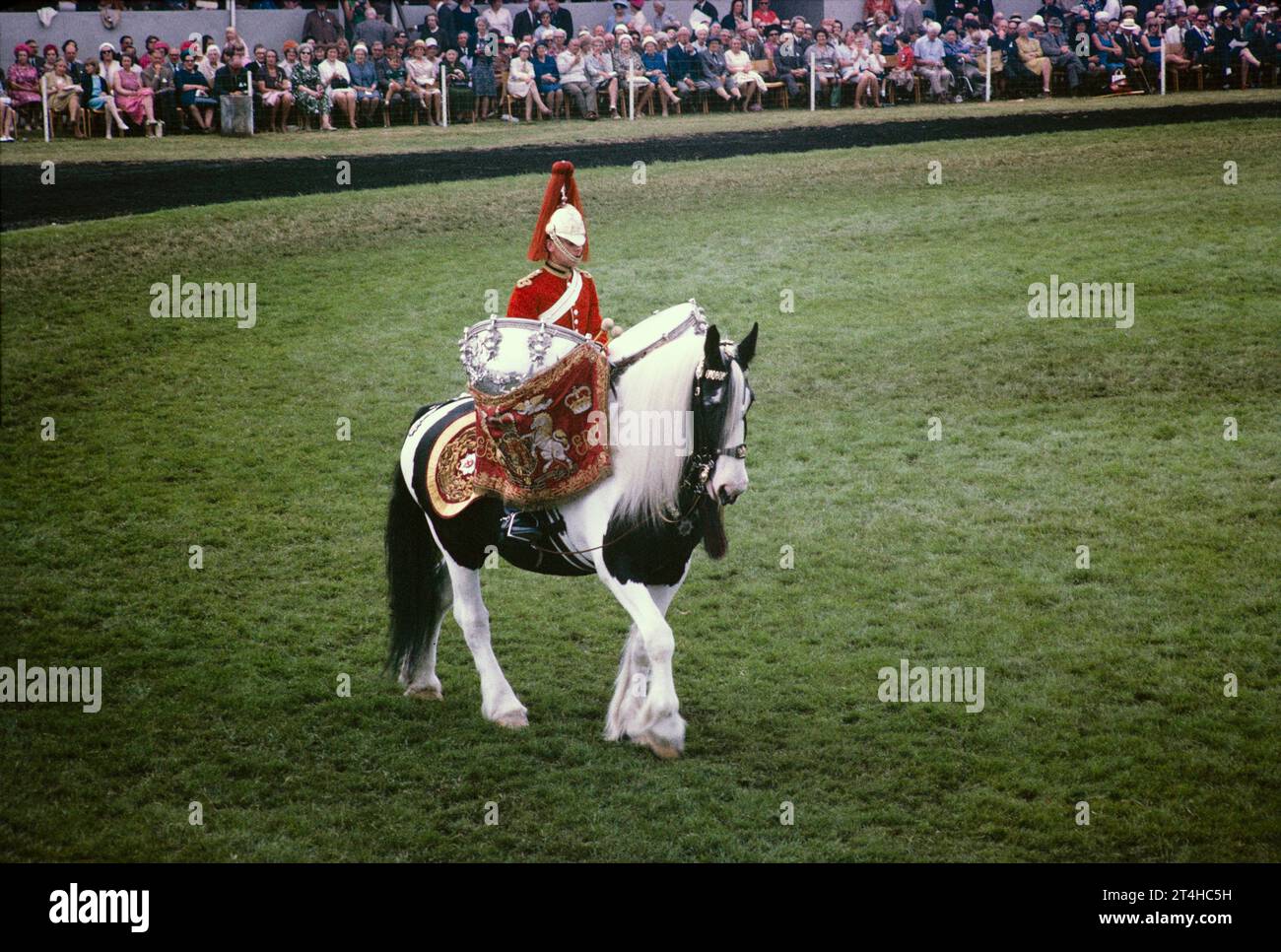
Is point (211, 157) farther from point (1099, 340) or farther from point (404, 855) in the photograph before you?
point (404, 855)

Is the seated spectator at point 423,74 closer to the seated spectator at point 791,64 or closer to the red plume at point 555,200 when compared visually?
the seated spectator at point 791,64

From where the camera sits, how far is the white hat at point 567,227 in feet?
21.1

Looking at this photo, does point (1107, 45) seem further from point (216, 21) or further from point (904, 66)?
point (216, 21)

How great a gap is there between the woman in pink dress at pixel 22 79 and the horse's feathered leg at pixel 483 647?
10.4 m

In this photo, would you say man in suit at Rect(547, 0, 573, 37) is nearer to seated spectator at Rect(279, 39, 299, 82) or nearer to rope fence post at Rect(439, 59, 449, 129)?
rope fence post at Rect(439, 59, 449, 129)

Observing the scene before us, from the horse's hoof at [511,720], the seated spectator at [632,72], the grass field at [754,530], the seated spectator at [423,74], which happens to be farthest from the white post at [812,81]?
the horse's hoof at [511,720]

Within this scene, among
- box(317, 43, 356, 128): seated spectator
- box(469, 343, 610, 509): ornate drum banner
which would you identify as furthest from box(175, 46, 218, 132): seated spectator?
box(469, 343, 610, 509): ornate drum banner

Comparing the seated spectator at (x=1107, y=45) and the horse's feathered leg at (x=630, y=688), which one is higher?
the seated spectator at (x=1107, y=45)

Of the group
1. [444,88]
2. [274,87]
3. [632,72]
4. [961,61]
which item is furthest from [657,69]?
[274,87]

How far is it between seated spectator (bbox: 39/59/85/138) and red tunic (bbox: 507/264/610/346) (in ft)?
33.9

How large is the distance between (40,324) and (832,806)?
9773 millimetres

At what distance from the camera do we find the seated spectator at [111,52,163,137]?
49.3 feet

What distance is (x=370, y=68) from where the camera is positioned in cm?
1586
